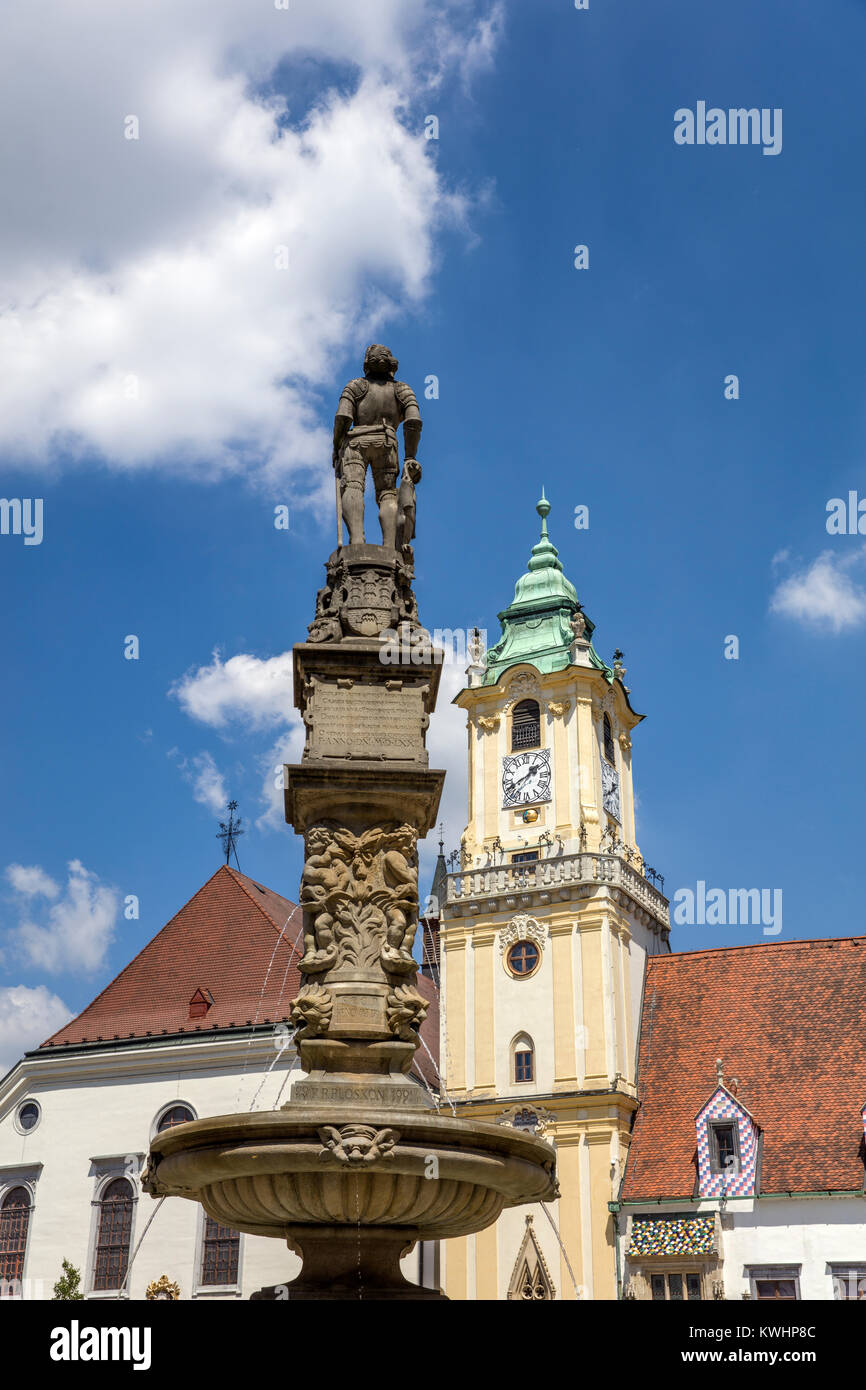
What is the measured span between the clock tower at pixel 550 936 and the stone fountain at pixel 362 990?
93.6 ft

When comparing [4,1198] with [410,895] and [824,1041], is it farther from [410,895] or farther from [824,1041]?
[410,895]

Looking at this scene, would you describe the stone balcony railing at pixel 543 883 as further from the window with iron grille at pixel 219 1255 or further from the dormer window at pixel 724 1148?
the window with iron grille at pixel 219 1255

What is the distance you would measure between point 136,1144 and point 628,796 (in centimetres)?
1982

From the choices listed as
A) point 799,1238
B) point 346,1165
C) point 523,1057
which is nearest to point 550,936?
point 523,1057

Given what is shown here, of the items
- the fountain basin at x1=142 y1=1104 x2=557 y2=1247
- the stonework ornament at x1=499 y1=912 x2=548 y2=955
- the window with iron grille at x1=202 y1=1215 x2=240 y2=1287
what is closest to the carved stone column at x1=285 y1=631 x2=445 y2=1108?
the fountain basin at x1=142 y1=1104 x2=557 y2=1247

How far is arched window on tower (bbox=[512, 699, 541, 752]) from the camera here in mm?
43719

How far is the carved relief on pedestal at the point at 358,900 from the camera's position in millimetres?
9688

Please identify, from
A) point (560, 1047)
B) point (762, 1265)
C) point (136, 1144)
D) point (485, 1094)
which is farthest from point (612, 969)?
point (136, 1144)

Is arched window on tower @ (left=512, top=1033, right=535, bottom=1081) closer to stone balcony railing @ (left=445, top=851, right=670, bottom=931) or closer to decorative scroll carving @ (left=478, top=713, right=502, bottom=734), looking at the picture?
stone balcony railing @ (left=445, top=851, right=670, bottom=931)

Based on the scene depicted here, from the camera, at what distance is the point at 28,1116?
1380 inches

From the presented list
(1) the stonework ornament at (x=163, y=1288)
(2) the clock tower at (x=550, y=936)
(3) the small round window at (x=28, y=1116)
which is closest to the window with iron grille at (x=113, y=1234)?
(1) the stonework ornament at (x=163, y=1288)

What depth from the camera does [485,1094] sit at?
39.1 meters

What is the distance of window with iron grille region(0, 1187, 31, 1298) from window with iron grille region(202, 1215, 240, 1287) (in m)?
5.01
